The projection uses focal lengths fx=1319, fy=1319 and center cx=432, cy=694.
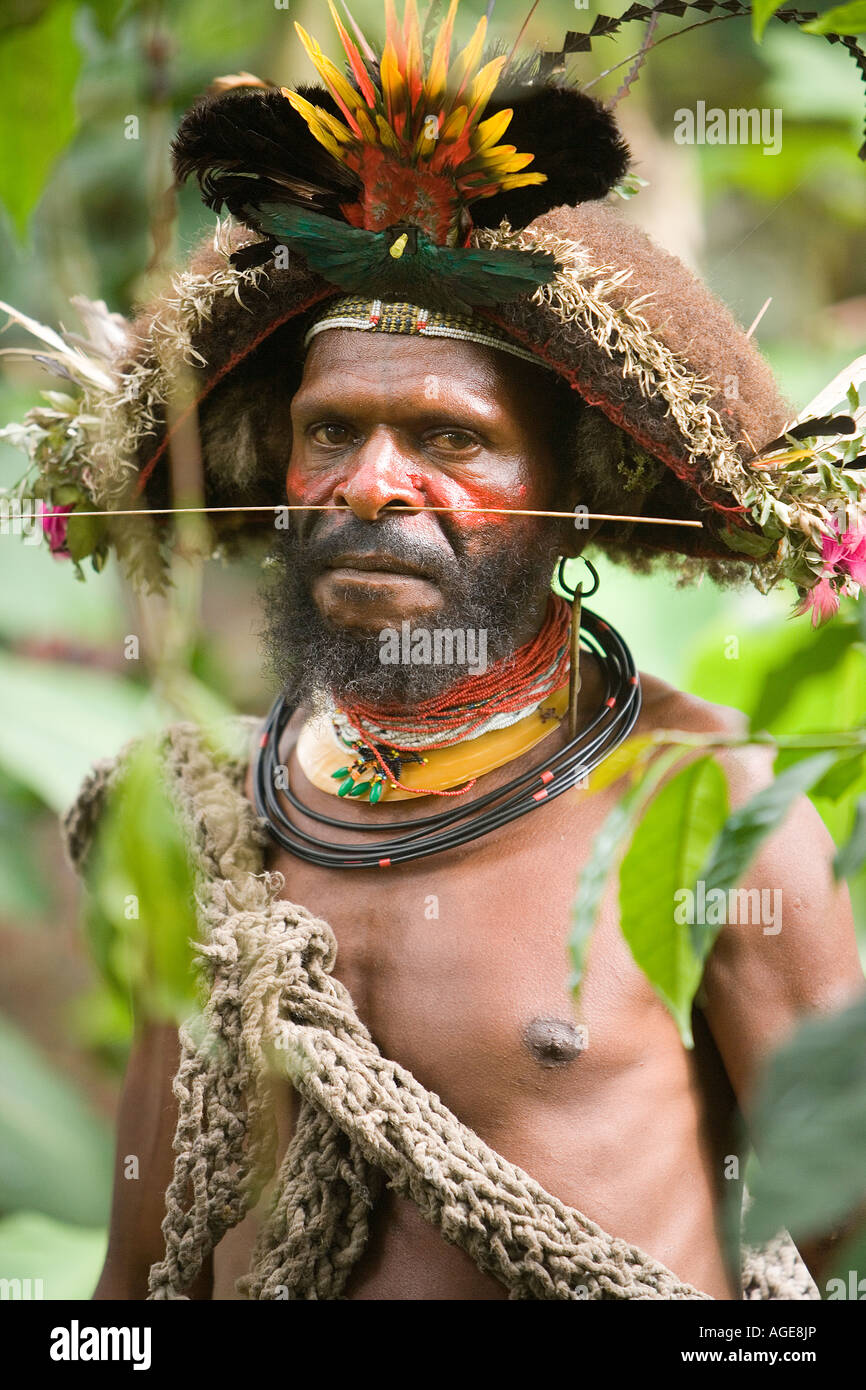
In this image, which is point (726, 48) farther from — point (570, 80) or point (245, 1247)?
point (245, 1247)

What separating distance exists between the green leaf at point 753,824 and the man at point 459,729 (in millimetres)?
790

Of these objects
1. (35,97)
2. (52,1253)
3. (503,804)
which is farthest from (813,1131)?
(52,1253)

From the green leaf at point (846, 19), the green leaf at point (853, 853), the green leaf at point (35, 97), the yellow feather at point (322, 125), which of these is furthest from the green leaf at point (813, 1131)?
the yellow feather at point (322, 125)

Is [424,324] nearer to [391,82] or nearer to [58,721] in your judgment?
[391,82]

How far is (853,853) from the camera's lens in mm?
671

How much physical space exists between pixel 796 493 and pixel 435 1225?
0.90 meters

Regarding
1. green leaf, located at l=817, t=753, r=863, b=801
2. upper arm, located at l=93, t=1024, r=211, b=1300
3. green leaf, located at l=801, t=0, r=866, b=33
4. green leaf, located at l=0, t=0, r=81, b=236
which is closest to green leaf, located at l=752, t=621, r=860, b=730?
green leaf, located at l=817, t=753, r=863, b=801

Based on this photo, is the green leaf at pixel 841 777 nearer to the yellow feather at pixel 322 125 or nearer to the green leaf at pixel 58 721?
the yellow feather at pixel 322 125

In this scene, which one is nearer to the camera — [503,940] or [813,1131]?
[813,1131]

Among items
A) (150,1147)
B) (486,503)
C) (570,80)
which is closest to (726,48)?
(570,80)

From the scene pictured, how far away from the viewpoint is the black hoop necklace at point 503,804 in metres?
1.55

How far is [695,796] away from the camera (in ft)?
2.83

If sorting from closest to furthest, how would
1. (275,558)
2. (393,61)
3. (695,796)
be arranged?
1. (695,796)
2. (393,61)
3. (275,558)

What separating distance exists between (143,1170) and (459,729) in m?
0.70
